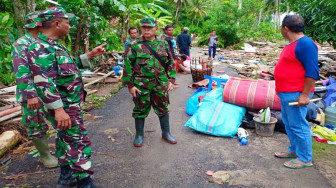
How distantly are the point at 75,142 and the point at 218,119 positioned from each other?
259 centimetres

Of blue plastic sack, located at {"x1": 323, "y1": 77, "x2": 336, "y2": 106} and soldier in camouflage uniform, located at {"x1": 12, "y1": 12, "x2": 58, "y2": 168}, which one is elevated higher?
soldier in camouflage uniform, located at {"x1": 12, "y1": 12, "x2": 58, "y2": 168}

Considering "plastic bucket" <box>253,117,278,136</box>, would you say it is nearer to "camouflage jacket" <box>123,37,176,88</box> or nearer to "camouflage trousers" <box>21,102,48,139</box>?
"camouflage jacket" <box>123,37,176,88</box>

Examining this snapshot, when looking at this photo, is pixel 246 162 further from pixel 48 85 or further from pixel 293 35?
pixel 48 85

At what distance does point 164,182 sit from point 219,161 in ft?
3.04

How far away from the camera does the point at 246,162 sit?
3.57 metres

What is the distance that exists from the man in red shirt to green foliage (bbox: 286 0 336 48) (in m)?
3.19

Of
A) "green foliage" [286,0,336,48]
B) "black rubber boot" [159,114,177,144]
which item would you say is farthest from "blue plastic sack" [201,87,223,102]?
"green foliage" [286,0,336,48]

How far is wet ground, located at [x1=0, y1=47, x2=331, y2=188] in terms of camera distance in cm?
311

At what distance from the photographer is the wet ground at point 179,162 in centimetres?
311

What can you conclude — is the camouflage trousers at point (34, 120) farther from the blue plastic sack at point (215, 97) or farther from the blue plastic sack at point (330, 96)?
the blue plastic sack at point (330, 96)

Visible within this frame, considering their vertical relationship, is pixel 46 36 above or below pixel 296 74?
above

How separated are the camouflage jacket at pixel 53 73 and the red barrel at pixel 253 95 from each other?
3.08 metres

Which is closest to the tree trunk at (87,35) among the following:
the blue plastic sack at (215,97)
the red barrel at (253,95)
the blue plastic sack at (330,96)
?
the blue plastic sack at (215,97)

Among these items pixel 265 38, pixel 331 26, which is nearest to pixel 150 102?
pixel 331 26
